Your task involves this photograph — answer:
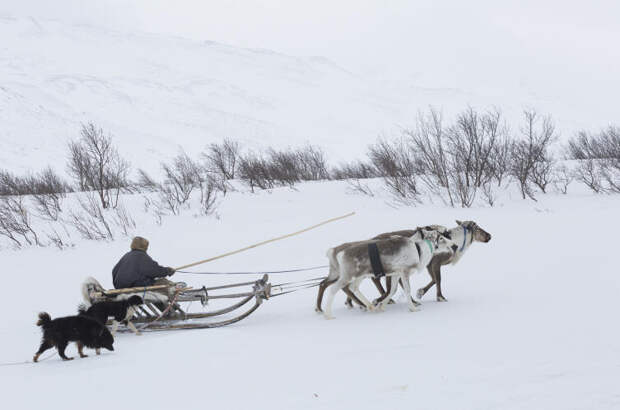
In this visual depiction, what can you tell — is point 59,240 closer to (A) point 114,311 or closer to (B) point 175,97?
(A) point 114,311

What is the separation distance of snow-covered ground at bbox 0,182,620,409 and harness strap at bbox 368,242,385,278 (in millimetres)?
555

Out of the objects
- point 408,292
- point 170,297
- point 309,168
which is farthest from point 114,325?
point 309,168

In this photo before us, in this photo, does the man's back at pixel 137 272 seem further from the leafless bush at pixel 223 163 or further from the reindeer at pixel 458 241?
the leafless bush at pixel 223 163

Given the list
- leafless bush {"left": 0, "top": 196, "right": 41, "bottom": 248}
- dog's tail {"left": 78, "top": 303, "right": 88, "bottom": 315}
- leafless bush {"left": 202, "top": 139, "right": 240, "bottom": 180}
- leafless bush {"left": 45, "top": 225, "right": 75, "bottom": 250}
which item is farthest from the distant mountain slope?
dog's tail {"left": 78, "top": 303, "right": 88, "bottom": 315}

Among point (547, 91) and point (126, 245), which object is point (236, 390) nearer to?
point (126, 245)

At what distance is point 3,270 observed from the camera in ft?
36.7

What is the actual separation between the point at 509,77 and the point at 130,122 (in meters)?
69.7

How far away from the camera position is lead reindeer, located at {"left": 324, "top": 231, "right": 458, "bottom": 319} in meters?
6.20

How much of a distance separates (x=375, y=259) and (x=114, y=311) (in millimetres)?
3282

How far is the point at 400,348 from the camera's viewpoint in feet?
14.9

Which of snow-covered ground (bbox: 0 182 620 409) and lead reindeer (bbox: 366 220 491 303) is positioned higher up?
lead reindeer (bbox: 366 220 491 303)

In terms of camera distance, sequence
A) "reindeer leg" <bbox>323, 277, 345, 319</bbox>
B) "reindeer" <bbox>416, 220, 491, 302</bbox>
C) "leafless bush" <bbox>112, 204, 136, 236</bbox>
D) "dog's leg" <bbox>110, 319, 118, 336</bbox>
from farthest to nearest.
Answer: "leafless bush" <bbox>112, 204, 136, 236</bbox>
"reindeer" <bbox>416, 220, 491, 302</bbox>
"reindeer leg" <bbox>323, 277, 345, 319</bbox>
"dog's leg" <bbox>110, 319, 118, 336</bbox>

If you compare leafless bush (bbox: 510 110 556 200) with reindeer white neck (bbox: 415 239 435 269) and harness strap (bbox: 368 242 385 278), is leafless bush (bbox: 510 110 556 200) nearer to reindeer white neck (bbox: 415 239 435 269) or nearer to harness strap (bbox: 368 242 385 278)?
reindeer white neck (bbox: 415 239 435 269)

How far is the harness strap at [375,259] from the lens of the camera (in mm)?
6152
